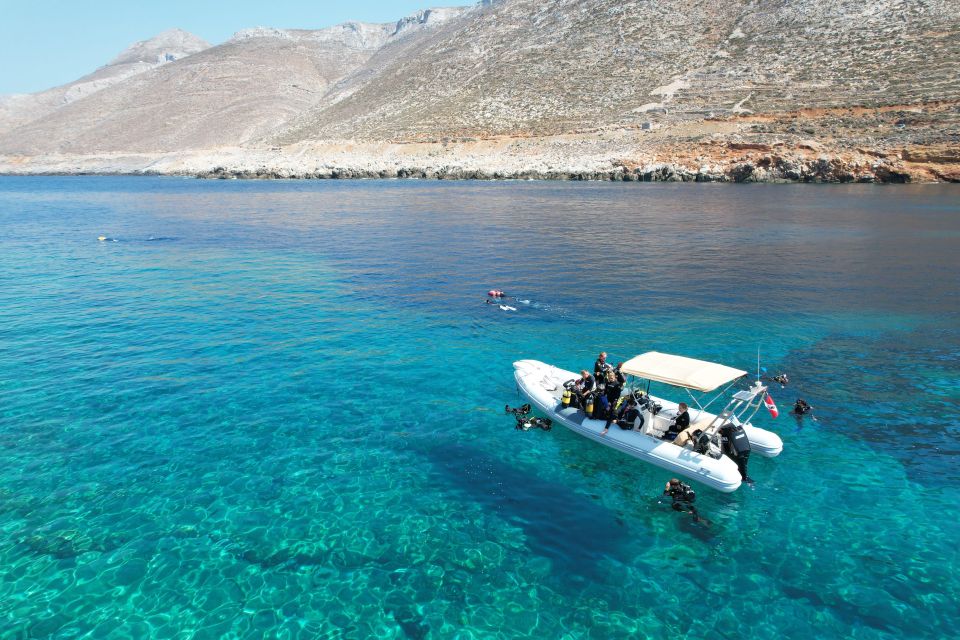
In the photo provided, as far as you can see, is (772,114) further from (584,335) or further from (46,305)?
(46,305)

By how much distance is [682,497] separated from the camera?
12508mm

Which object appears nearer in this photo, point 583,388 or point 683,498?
point 683,498

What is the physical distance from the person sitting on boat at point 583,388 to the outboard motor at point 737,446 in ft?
12.1

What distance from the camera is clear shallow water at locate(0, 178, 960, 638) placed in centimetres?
1002

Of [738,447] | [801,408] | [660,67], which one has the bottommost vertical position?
[801,408]

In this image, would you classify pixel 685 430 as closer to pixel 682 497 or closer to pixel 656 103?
pixel 682 497

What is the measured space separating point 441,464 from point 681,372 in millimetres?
6825

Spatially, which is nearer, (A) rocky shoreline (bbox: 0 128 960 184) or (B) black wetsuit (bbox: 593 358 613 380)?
(B) black wetsuit (bbox: 593 358 613 380)

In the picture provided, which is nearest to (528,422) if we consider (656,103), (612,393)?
(612,393)

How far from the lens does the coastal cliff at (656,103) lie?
256 feet

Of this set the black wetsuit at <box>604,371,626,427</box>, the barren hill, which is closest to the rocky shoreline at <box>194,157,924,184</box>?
the barren hill

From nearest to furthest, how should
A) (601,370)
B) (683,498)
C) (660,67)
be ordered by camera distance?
1. (683,498)
2. (601,370)
3. (660,67)

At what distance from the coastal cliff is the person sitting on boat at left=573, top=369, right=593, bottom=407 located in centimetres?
7808

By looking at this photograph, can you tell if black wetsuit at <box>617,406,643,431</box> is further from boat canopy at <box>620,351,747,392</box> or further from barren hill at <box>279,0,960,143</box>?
barren hill at <box>279,0,960,143</box>
